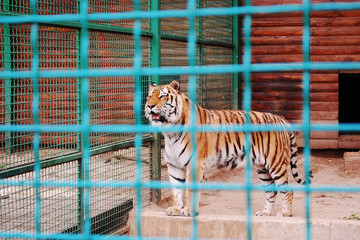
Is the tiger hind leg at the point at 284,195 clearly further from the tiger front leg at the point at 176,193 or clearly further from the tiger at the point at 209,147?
the tiger front leg at the point at 176,193

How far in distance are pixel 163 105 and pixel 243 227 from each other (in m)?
1.29

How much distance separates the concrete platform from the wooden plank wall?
12.5ft

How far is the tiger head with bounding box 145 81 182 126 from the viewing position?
190 inches

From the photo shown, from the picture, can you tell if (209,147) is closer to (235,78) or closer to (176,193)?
(176,193)

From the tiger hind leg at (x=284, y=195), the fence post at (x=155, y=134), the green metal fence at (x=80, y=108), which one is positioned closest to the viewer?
the green metal fence at (x=80, y=108)

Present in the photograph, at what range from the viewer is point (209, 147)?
5.26 meters

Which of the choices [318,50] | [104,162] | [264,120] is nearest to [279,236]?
[264,120]

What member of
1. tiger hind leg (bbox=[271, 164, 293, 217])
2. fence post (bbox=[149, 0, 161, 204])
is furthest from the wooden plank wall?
fence post (bbox=[149, 0, 161, 204])

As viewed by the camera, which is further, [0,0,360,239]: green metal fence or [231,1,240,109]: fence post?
[231,1,240,109]: fence post

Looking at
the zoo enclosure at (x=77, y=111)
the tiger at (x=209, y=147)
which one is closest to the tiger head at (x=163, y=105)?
the tiger at (x=209, y=147)

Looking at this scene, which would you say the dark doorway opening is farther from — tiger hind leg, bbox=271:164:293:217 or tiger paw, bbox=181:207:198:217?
tiger paw, bbox=181:207:198:217

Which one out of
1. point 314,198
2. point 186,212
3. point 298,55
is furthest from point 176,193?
point 298,55

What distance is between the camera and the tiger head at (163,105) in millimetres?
4836

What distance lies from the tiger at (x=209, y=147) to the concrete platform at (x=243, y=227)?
17 centimetres
